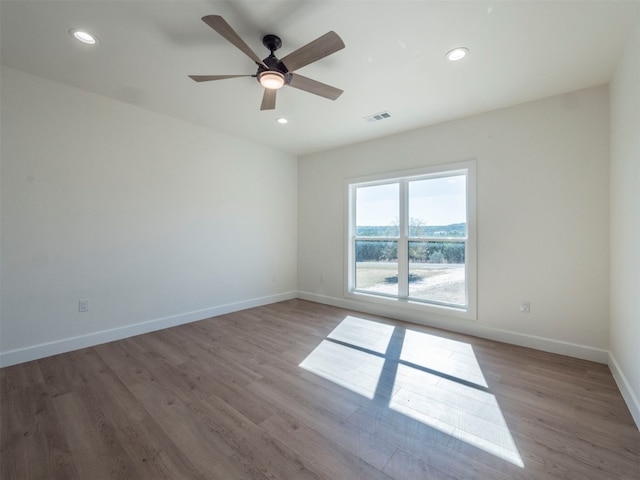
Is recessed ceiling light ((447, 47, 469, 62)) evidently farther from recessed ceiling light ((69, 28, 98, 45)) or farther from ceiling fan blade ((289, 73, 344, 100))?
recessed ceiling light ((69, 28, 98, 45))

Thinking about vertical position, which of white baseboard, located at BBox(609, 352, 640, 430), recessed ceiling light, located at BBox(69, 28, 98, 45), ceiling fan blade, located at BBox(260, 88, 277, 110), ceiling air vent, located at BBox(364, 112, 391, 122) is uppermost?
recessed ceiling light, located at BBox(69, 28, 98, 45)

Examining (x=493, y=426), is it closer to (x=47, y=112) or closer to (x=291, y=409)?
(x=291, y=409)

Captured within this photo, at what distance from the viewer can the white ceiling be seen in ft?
6.21

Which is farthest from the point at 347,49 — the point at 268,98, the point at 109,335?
the point at 109,335

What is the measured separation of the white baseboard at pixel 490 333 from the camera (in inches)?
110

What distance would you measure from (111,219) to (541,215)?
4.82 meters

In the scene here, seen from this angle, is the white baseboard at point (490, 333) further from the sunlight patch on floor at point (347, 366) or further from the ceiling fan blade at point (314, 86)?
the ceiling fan blade at point (314, 86)

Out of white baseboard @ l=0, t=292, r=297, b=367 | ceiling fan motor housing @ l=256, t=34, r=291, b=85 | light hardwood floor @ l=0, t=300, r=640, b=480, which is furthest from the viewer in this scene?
white baseboard @ l=0, t=292, r=297, b=367

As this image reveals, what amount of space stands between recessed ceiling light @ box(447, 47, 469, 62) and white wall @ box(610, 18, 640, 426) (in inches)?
41.3

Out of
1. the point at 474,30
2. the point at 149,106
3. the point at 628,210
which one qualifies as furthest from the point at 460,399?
the point at 149,106

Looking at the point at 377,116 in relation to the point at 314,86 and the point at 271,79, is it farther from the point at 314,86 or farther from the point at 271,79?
the point at 271,79

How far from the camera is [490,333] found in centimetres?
332

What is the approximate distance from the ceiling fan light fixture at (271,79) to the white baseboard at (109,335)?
3141mm

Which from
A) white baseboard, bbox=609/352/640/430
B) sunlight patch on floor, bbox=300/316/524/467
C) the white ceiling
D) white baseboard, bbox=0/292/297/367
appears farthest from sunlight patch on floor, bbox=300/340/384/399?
the white ceiling
